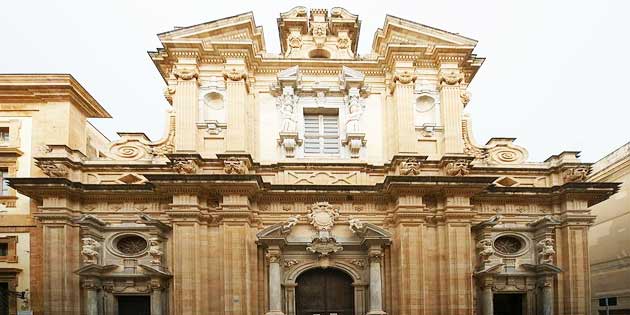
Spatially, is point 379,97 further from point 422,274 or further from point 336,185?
point 422,274

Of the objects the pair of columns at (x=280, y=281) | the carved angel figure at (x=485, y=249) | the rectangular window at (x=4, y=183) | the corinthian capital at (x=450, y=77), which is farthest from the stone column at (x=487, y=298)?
→ the rectangular window at (x=4, y=183)

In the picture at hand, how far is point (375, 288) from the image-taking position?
19.3 m

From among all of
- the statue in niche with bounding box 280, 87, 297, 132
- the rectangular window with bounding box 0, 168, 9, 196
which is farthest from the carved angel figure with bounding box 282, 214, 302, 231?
the rectangular window with bounding box 0, 168, 9, 196

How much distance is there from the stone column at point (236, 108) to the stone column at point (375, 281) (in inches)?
209

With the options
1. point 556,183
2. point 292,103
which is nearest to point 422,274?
point 556,183

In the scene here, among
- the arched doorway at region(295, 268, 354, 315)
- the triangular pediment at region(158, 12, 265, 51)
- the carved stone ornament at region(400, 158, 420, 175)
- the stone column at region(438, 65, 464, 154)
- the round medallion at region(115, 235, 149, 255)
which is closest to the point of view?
the carved stone ornament at region(400, 158, 420, 175)

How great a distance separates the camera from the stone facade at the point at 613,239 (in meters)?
27.1

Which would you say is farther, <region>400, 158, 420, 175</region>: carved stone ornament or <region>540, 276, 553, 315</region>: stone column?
<region>400, 158, 420, 175</region>: carved stone ornament

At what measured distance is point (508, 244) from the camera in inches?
806

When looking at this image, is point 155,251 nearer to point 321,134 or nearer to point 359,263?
point 359,263

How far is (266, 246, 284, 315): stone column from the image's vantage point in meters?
19.1

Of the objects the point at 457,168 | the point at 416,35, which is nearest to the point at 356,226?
the point at 457,168

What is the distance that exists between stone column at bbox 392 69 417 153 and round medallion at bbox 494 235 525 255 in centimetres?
419

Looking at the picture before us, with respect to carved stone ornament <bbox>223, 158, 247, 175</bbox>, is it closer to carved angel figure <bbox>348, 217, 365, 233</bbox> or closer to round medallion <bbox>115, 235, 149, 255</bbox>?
round medallion <bbox>115, 235, 149, 255</bbox>
